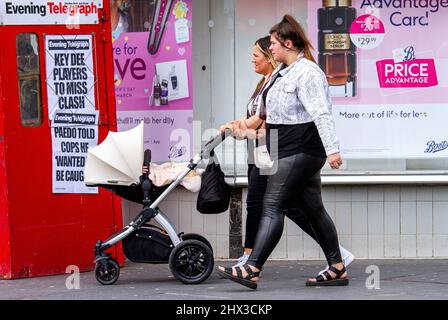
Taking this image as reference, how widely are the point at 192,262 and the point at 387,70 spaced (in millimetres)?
2894

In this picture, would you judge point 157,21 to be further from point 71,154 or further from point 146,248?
point 146,248

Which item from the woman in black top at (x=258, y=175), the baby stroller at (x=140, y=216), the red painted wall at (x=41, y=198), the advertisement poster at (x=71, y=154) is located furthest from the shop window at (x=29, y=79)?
the woman in black top at (x=258, y=175)

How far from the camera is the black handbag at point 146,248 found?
862cm

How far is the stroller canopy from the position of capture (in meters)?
8.44

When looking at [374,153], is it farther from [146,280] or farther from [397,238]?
[146,280]

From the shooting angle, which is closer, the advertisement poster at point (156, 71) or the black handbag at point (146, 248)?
the black handbag at point (146, 248)

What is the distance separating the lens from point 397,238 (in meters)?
10.2

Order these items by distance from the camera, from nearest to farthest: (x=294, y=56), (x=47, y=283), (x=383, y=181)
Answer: (x=294, y=56) < (x=47, y=283) < (x=383, y=181)

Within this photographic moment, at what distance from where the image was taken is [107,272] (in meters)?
8.65

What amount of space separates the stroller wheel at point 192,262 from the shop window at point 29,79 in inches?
68.6

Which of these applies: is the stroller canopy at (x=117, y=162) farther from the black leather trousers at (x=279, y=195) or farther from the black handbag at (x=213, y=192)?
the black leather trousers at (x=279, y=195)

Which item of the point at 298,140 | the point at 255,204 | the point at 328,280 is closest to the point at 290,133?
Result: the point at 298,140

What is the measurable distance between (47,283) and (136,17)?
9.19 feet
